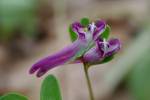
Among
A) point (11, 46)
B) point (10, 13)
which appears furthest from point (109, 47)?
point (11, 46)

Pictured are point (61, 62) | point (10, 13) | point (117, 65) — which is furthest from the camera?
point (10, 13)

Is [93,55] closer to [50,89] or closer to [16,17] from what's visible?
[50,89]

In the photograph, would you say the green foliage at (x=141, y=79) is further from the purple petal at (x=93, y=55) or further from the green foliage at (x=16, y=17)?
the purple petal at (x=93, y=55)

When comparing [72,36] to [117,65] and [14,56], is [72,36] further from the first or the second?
[14,56]

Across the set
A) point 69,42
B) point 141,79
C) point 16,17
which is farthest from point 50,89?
point 16,17

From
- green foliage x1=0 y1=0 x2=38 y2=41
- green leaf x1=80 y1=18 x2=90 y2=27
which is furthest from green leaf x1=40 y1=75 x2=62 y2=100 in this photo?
green foliage x1=0 y1=0 x2=38 y2=41

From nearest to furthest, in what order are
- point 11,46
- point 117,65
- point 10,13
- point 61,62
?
point 61,62 → point 117,65 → point 10,13 → point 11,46

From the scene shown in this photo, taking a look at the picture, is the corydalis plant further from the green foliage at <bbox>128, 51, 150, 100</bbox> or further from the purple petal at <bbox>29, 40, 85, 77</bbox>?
the green foliage at <bbox>128, 51, 150, 100</bbox>
